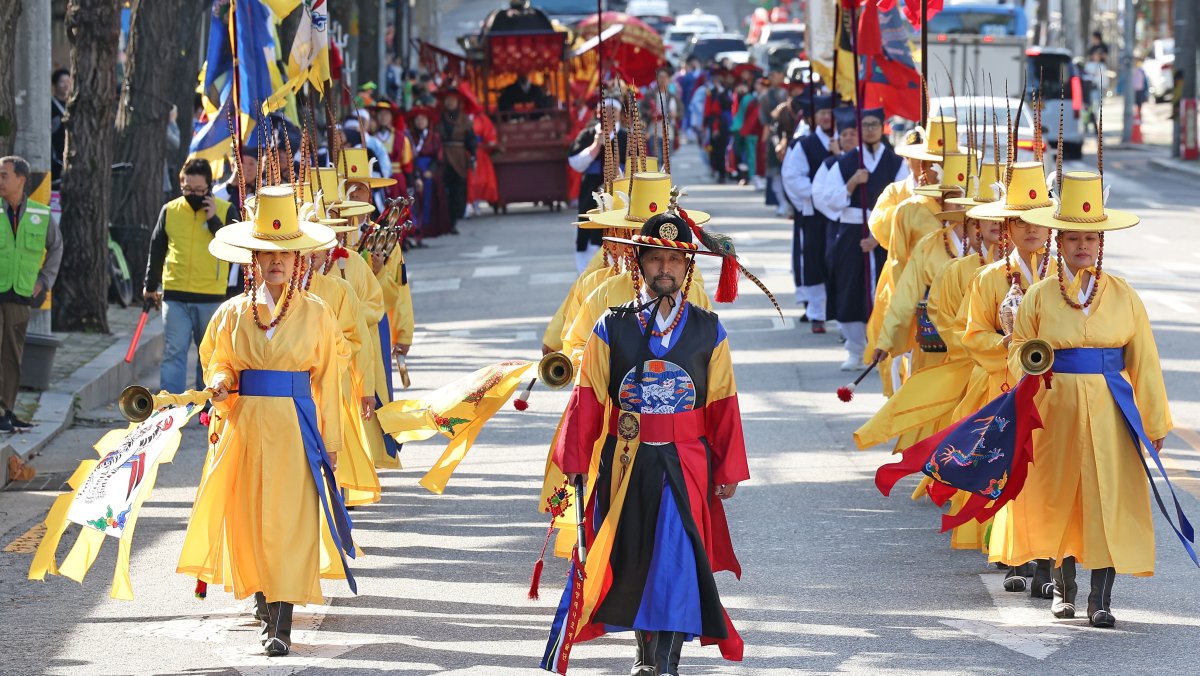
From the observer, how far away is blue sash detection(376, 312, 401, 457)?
10945 mm

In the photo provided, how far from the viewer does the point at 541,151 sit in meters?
28.8

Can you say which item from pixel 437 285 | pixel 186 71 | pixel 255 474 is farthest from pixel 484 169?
pixel 255 474

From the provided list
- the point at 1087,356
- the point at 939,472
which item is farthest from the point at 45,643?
the point at 1087,356

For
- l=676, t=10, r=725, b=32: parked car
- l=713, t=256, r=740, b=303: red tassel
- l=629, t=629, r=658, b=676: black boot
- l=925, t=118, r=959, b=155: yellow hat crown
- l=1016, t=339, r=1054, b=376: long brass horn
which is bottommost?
l=629, t=629, r=658, b=676: black boot

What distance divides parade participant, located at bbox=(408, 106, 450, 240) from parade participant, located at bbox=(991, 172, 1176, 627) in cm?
1811

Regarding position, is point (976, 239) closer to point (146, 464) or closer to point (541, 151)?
point (146, 464)

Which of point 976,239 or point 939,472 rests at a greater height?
point 976,239

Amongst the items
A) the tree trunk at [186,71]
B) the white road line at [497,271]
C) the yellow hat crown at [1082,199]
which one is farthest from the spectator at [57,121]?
the yellow hat crown at [1082,199]

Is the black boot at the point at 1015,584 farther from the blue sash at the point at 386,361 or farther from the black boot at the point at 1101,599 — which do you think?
the blue sash at the point at 386,361

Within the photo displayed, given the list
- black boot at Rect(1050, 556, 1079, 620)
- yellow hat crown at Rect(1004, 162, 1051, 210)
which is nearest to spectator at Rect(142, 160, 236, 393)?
yellow hat crown at Rect(1004, 162, 1051, 210)

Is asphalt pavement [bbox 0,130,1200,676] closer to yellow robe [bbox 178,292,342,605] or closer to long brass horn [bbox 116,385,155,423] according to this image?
yellow robe [bbox 178,292,342,605]

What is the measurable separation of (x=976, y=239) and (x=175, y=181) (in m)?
13.3

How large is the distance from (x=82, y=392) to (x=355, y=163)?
9.24ft

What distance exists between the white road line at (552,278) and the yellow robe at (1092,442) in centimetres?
1288
